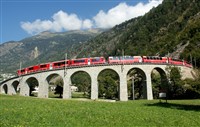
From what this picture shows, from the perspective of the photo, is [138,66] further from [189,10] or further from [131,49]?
[189,10]

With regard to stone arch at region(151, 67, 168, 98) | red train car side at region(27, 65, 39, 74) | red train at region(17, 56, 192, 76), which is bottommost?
stone arch at region(151, 67, 168, 98)

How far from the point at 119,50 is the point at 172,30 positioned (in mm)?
41852

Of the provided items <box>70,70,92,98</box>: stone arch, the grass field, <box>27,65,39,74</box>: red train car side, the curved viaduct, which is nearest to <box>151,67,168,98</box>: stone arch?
the curved viaduct

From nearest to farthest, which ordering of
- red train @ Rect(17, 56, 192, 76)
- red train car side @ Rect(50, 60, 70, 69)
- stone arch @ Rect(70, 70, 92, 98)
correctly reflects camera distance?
red train @ Rect(17, 56, 192, 76)
red train car side @ Rect(50, 60, 70, 69)
stone arch @ Rect(70, 70, 92, 98)

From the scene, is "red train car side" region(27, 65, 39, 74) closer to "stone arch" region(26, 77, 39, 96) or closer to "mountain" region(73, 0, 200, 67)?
"stone arch" region(26, 77, 39, 96)

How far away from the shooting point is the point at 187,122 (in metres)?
18.6

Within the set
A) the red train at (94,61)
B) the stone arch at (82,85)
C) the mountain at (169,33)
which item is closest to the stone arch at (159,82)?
the red train at (94,61)

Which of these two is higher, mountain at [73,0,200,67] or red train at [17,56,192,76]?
mountain at [73,0,200,67]

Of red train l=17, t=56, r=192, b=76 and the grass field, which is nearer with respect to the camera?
Result: the grass field

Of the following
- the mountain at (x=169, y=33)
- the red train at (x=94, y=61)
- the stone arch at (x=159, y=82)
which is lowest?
the stone arch at (x=159, y=82)

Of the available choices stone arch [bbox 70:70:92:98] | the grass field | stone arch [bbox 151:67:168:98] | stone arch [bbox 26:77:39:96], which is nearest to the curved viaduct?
stone arch [bbox 151:67:168:98]

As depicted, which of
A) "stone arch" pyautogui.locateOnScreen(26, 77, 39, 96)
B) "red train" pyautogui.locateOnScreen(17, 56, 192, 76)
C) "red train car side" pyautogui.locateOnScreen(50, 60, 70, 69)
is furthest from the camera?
"stone arch" pyautogui.locateOnScreen(26, 77, 39, 96)

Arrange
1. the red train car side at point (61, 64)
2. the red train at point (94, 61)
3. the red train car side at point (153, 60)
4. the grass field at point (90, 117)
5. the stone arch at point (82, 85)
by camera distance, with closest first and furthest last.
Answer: the grass field at point (90, 117), the red train at point (94, 61), the red train car side at point (61, 64), the red train car side at point (153, 60), the stone arch at point (82, 85)

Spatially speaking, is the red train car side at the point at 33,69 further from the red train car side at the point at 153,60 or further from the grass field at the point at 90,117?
the grass field at the point at 90,117
